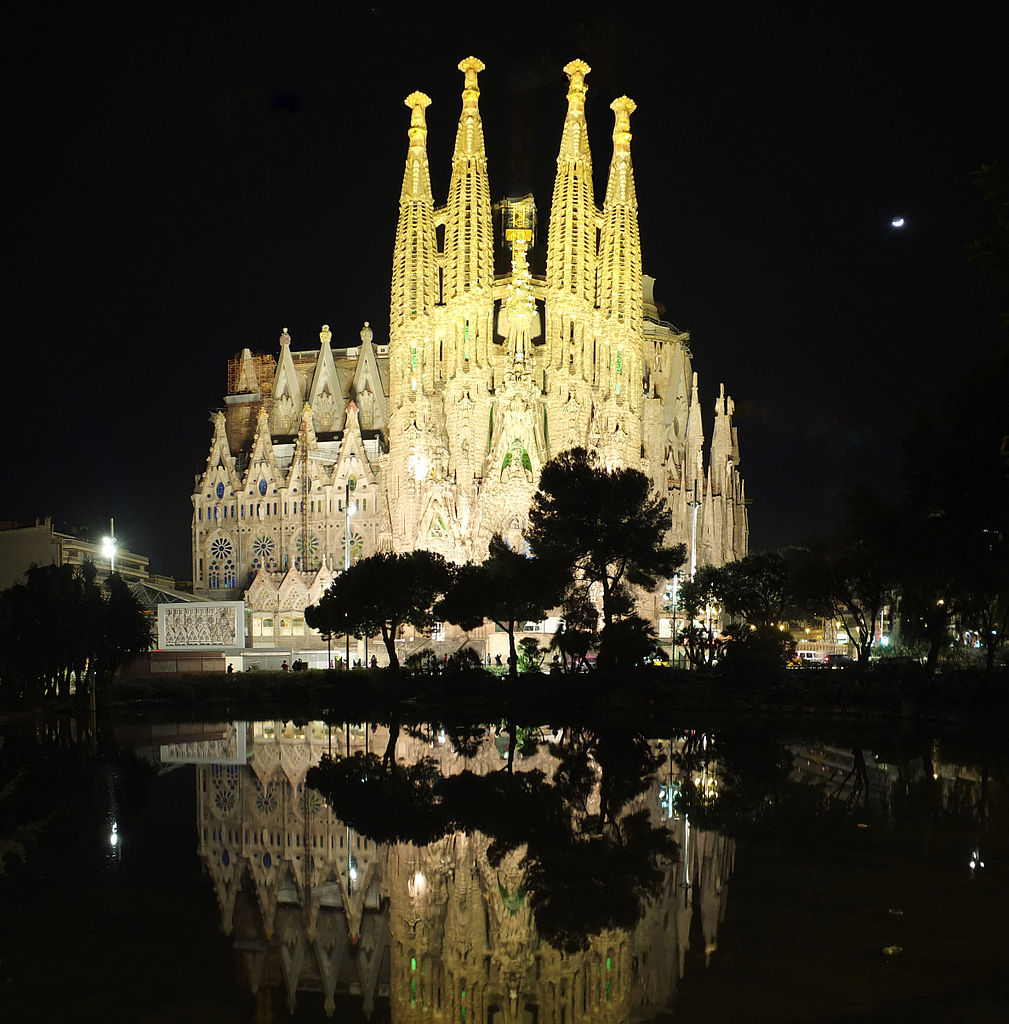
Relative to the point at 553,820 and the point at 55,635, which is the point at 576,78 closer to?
the point at 55,635

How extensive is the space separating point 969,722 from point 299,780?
19.8 metres

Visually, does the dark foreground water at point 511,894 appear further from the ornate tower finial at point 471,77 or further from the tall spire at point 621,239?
the ornate tower finial at point 471,77

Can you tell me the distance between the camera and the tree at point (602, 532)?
148 ft

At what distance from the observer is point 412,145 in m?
73.5

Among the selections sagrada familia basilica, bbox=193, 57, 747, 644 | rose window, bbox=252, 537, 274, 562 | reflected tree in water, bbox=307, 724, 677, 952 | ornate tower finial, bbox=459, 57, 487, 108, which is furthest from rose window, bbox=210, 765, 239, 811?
ornate tower finial, bbox=459, 57, 487, 108

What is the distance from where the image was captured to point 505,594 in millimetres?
43969

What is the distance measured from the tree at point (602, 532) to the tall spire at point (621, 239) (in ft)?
86.7

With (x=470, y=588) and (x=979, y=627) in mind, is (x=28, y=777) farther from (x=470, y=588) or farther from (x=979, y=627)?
(x=979, y=627)

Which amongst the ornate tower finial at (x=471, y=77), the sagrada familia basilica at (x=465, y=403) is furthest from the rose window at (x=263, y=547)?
the ornate tower finial at (x=471, y=77)

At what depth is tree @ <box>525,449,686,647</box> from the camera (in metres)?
45.2

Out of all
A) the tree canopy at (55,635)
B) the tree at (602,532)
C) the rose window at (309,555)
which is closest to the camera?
the tree canopy at (55,635)

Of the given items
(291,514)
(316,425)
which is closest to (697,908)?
(291,514)

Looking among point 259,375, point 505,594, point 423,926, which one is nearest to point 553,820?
point 423,926

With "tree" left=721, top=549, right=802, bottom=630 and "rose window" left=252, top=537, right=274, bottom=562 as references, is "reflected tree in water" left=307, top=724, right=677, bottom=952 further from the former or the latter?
"rose window" left=252, top=537, right=274, bottom=562
